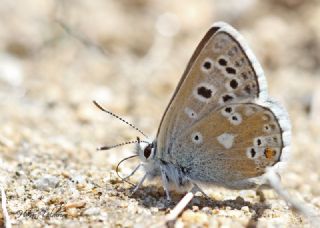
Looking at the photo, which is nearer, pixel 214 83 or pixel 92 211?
pixel 92 211

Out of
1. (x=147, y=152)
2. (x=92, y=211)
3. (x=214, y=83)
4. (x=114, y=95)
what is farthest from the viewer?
(x=114, y=95)

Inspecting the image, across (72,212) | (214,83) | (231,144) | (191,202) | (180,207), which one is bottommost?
(72,212)

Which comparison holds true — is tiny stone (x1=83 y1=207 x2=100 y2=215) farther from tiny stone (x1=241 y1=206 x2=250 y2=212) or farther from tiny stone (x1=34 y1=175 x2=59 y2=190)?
tiny stone (x1=241 y1=206 x2=250 y2=212)

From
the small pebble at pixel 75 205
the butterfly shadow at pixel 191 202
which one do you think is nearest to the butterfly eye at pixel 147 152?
the butterfly shadow at pixel 191 202

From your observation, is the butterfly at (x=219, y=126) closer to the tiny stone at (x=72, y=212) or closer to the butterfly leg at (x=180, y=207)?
the butterfly leg at (x=180, y=207)

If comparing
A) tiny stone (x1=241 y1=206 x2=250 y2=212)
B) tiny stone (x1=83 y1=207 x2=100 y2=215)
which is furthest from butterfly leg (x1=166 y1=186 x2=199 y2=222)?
tiny stone (x1=83 y1=207 x2=100 y2=215)

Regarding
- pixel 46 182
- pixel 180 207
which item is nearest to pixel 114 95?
pixel 46 182

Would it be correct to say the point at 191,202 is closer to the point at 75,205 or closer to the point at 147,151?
the point at 147,151
